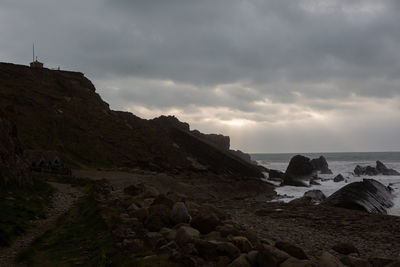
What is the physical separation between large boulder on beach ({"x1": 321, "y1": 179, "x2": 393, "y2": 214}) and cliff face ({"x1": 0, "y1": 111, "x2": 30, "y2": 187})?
20.5 m

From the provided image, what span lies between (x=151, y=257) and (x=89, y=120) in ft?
178

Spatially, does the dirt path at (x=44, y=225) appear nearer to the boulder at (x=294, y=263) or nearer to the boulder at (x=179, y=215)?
the boulder at (x=179, y=215)

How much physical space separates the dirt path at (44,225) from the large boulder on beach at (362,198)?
1769 cm

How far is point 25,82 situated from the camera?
6338 cm

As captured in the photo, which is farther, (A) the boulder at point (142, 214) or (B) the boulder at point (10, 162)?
(B) the boulder at point (10, 162)

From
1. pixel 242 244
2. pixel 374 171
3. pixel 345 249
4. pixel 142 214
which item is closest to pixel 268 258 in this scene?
pixel 242 244

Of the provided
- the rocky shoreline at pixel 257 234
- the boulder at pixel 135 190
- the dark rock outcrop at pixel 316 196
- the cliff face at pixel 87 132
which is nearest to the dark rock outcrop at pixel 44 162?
the cliff face at pixel 87 132

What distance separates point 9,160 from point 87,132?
111ft

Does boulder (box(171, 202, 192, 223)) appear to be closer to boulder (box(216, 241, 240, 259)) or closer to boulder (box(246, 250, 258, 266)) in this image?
boulder (box(216, 241, 240, 259))

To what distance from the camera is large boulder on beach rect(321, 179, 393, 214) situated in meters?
25.3

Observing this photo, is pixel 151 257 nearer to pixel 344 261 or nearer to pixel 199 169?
pixel 344 261

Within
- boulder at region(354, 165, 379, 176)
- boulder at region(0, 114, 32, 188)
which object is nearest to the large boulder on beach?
boulder at region(0, 114, 32, 188)

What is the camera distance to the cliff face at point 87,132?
4912cm

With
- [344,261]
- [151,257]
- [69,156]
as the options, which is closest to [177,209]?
[151,257]
